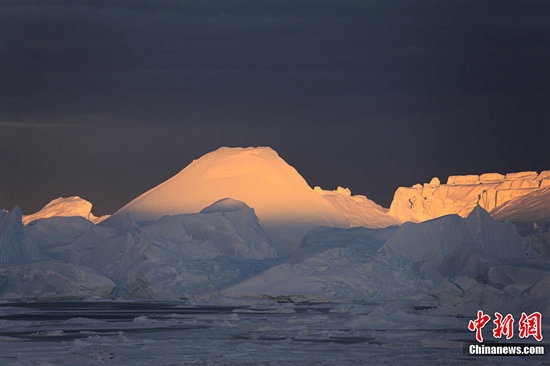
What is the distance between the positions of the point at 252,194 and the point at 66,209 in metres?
23.7

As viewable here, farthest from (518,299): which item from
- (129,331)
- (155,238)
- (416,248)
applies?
(155,238)

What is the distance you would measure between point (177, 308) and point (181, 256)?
35.1 ft

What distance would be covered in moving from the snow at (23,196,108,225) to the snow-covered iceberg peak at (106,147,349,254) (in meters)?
10.1

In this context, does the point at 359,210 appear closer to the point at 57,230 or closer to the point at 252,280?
the point at 57,230

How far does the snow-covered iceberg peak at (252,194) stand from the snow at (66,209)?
396 inches

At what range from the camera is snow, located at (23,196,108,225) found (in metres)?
103

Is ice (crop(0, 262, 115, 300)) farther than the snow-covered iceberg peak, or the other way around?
the snow-covered iceberg peak

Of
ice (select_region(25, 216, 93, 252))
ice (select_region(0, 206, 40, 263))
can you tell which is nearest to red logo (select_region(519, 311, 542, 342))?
ice (select_region(0, 206, 40, 263))

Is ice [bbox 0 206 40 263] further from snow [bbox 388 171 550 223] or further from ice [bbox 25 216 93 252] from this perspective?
snow [bbox 388 171 550 223]

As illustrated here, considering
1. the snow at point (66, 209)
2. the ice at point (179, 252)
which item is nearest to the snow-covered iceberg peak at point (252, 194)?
the snow at point (66, 209)

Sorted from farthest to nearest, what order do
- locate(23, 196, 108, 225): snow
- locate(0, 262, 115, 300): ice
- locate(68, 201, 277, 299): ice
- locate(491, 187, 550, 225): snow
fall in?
locate(23, 196, 108, 225): snow → locate(491, 187, 550, 225): snow → locate(68, 201, 277, 299): ice → locate(0, 262, 115, 300): ice

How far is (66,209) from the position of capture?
103750 mm

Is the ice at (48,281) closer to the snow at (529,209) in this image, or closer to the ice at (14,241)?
the ice at (14,241)

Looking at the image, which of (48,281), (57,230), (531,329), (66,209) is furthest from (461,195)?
(531,329)
